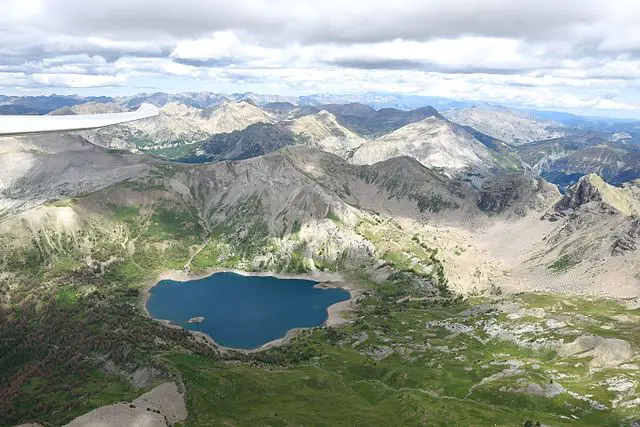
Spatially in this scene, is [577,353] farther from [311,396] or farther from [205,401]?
[205,401]

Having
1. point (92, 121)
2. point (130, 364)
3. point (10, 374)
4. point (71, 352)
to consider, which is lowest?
point (10, 374)

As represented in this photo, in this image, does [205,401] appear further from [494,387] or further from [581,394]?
[581,394]

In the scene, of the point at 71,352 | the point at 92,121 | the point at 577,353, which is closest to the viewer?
the point at 92,121

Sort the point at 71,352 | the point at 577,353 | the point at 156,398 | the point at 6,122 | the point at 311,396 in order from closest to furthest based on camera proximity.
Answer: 1. the point at 6,122
2. the point at 156,398
3. the point at 311,396
4. the point at 577,353
5. the point at 71,352

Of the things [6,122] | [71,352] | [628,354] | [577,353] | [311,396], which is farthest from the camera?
[71,352]

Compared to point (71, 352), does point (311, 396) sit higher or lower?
higher

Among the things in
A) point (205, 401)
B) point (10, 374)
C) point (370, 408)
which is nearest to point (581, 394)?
point (370, 408)

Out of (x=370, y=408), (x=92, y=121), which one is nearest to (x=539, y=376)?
(x=370, y=408)

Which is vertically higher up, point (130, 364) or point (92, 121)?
point (92, 121)

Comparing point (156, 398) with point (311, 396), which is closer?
point (156, 398)
